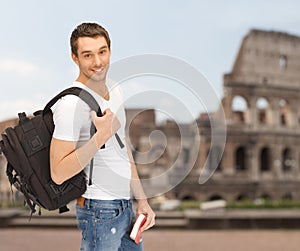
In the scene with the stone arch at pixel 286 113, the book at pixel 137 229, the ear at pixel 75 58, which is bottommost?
the book at pixel 137 229

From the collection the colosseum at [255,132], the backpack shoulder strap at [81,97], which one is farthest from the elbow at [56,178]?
the colosseum at [255,132]

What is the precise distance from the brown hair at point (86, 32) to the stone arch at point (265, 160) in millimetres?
24657

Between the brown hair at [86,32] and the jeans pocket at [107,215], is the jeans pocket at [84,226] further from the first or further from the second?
the brown hair at [86,32]

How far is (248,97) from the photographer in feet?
82.2

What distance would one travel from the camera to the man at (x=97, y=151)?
1300 mm

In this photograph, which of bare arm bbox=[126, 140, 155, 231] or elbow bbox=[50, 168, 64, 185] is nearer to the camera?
elbow bbox=[50, 168, 64, 185]

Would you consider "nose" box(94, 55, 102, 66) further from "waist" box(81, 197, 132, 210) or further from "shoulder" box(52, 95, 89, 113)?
"waist" box(81, 197, 132, 210)

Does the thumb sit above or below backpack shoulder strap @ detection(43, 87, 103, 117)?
below

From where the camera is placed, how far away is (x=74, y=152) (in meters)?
1.30

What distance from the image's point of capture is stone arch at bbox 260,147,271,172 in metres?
25.1

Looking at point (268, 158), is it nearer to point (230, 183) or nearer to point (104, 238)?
point (230, 183)

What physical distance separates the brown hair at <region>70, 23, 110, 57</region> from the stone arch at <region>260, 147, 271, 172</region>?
80.9 ft

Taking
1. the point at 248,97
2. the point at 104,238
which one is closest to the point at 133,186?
the point at 104,238

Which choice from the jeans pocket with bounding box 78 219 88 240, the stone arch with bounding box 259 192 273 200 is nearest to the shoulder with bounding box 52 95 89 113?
the jeans pocket with bounding box 78 219 88 240
